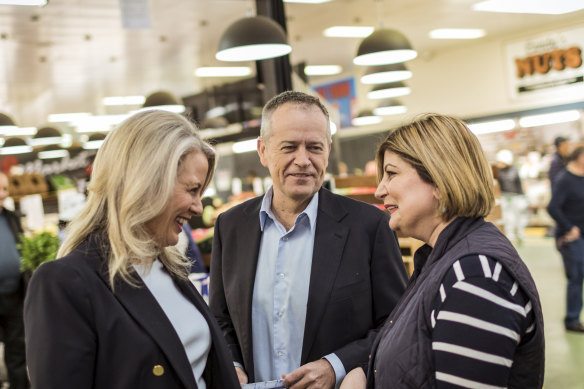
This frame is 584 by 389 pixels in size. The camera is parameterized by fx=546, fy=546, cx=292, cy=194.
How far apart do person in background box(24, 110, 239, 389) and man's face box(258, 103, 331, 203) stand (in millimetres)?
547

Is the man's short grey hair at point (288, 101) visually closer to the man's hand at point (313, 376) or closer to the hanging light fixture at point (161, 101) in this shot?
the man's hand at point (313, 376)

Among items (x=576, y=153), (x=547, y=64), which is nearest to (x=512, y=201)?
(x=547, y=64)

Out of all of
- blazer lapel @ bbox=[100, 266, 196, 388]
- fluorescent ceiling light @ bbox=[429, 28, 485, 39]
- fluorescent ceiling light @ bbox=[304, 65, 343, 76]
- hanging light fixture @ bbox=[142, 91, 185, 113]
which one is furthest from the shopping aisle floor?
fluorescent ceiling light @ bbox=[304, 65, 343, 76]

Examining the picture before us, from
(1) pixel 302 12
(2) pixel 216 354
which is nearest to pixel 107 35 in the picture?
(1) pixel 302 12

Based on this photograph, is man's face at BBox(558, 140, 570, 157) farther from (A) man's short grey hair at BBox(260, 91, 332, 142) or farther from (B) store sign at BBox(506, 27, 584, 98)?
(A) man's short grey hair at BBox(260, 91, 332, 142)

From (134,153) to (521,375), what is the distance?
1144 mm

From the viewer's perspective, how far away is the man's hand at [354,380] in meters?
1.84

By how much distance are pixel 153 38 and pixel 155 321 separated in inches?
379

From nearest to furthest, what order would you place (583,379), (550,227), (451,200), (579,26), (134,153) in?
(134,153) → (451,200) → (583,379) → (579,26) → (550,227)

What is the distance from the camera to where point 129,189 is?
1399 millimetres

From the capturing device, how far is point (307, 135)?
214 cm

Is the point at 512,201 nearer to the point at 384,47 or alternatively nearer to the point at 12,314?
the point at 384,47

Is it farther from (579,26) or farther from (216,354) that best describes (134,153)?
(579,26)

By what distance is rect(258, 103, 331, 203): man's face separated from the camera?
2131mm
